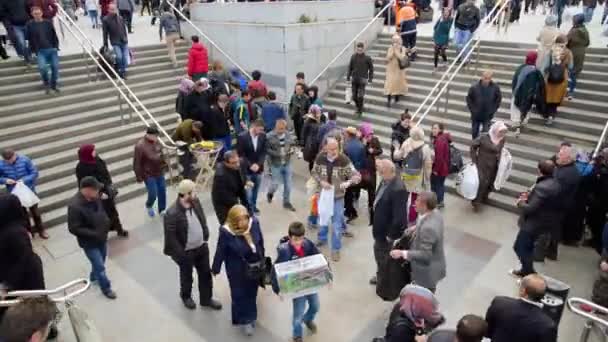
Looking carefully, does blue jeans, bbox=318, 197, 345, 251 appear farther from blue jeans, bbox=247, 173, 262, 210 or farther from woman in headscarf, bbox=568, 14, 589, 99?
woman in headscarf, bbox=568, 14, 589, 99

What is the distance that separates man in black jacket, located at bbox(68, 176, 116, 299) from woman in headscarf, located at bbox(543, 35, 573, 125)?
317 inches

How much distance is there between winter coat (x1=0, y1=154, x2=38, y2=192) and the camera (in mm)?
6336

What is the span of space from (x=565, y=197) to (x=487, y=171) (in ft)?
6.38

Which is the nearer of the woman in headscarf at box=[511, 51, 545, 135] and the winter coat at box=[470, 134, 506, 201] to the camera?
the winter coat at box=[470, 134, 506, 201]

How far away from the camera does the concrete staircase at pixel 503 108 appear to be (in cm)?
830

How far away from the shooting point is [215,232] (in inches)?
279

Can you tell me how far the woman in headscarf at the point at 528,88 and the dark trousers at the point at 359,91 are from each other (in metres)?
3.32

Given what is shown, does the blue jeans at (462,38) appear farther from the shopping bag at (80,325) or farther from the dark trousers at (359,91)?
the shopping bag at (80,325)

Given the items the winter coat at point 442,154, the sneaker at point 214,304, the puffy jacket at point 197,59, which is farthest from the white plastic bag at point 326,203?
the puffy jacket at point 197,59

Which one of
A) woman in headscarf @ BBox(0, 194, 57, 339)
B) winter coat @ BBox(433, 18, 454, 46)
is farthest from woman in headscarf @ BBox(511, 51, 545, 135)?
woman in headscarf @ BBox(0, 194, 57, 339)

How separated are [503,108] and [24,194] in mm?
9155

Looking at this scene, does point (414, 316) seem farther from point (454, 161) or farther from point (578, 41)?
point (578, 41)

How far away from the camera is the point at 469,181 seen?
7121mm

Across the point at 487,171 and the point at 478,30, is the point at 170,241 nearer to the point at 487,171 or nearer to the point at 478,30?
the point at 487,171
